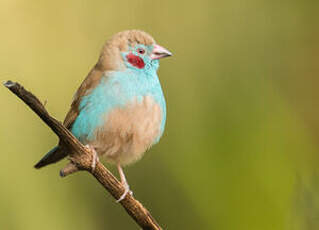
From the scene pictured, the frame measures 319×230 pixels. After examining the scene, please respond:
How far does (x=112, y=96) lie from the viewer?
8.78 ft

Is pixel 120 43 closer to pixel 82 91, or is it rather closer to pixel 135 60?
pixel 135 60

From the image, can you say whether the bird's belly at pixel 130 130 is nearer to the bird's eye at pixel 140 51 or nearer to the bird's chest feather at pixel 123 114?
the bird's chest feather at pixel 123 114

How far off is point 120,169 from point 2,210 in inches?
30.7

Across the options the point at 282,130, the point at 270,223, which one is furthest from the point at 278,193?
the point at 282,130

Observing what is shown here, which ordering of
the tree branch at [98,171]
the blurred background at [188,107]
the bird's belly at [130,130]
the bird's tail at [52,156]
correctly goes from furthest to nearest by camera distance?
1. the bird's tail at [52,156]
2. the bird's belly at [130,130]
3. the blurred background at [188,107]
4. the tree branch at [98,171]

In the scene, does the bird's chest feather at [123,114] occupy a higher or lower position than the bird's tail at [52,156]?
higher

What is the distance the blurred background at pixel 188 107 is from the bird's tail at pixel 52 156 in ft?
0.21

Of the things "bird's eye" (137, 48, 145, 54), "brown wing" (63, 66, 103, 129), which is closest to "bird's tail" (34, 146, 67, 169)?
"brown wing" (63, 66, 103, 129)

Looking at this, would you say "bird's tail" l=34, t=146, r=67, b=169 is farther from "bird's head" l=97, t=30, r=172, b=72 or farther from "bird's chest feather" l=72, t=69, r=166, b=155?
"bird's head" l=97, t=30, r=172, b=72

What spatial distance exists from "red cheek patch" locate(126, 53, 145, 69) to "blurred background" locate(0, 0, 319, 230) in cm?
17

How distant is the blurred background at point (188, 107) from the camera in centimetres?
223

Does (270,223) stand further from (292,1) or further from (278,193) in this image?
(292,1)

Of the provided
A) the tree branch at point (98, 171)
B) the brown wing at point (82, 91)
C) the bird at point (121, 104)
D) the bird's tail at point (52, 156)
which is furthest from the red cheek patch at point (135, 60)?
the tree branch at point (98, 171)

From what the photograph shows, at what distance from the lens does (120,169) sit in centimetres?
303
